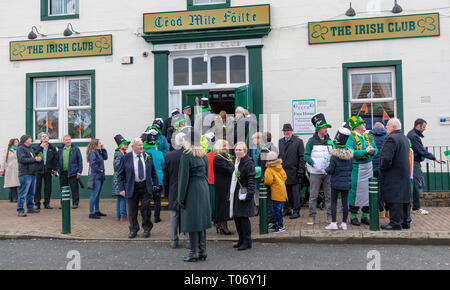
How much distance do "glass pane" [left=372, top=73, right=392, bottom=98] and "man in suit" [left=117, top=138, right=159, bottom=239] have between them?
6.89m

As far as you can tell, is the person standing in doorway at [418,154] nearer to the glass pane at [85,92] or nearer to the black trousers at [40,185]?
the black trousers at [40,185]

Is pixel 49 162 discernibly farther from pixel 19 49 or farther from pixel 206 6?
pixel 206 6

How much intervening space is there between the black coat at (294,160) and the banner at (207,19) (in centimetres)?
434

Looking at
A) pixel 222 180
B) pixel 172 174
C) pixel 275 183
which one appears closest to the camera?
pixel 172 174

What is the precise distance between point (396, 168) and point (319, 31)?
17.7ft

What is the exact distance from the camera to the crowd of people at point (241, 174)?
20.4 feet

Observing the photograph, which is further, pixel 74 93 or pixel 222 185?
pixel 74 93

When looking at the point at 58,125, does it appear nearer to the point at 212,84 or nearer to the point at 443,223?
the point at 212,84

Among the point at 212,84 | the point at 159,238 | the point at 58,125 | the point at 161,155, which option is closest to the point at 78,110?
the point at 58,125

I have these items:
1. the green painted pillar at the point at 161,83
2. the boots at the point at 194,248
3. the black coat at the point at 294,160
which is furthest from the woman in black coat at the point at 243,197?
the green painted pillar at the point at 161,83

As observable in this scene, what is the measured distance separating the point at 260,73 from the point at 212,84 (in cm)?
144

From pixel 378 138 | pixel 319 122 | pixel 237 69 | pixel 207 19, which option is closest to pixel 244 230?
pixel 319 122

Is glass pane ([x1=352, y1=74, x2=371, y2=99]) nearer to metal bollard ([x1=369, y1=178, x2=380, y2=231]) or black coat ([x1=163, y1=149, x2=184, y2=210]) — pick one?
metal bollard ([x1=369, y1=178, x2=380, y2=231])

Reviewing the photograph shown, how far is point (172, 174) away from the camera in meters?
7.00
